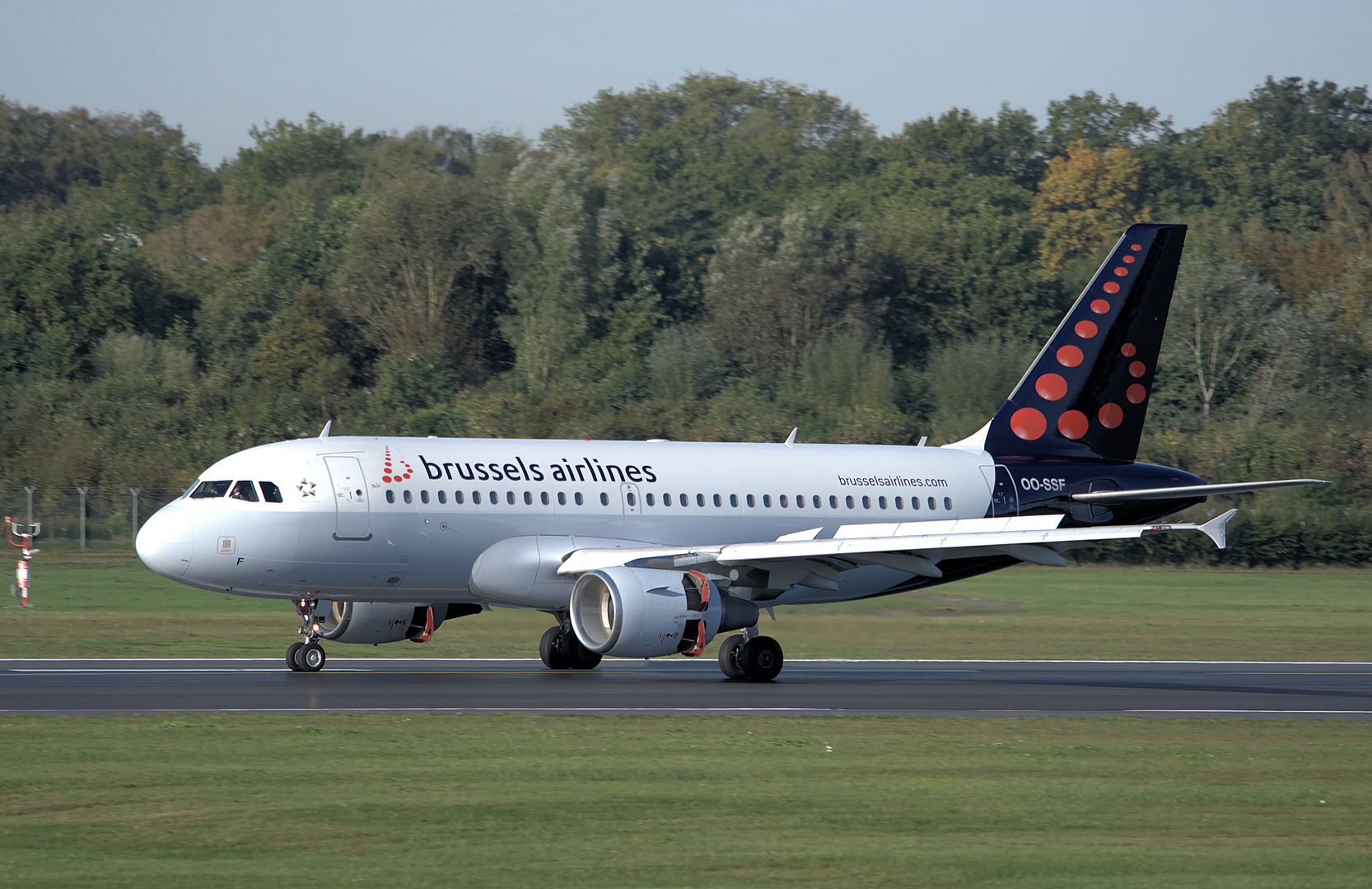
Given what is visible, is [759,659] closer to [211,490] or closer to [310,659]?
[310,659]

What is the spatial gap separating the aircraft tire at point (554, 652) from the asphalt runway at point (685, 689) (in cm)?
22

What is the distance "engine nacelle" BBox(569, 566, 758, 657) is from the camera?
2595cm

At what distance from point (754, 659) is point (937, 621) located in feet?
33.1

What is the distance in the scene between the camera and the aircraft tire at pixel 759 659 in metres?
27.9

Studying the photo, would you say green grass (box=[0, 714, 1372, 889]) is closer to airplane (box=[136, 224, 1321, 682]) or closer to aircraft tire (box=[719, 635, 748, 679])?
airplane (box=[136, 224, 1321, 682])

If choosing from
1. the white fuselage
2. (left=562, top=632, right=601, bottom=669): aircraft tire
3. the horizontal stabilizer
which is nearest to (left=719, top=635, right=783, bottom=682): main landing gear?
the white fuselage

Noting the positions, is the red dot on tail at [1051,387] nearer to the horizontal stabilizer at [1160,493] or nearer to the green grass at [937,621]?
the horizontal stabilizer at [1160,493]

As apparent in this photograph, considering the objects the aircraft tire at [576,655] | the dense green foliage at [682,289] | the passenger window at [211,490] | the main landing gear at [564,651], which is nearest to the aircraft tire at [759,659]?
the aircraft tire at [576,655]

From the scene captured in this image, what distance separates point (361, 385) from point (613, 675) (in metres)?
54.2

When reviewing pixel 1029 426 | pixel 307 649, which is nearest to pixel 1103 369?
pixel 1029 426

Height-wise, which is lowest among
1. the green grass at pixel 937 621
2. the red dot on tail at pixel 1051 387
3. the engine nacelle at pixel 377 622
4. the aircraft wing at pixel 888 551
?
the green grass at pixel 937 621

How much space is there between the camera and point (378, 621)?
1145 inches

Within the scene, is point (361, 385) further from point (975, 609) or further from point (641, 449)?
point (641, 449)

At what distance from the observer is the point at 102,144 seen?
428ft
